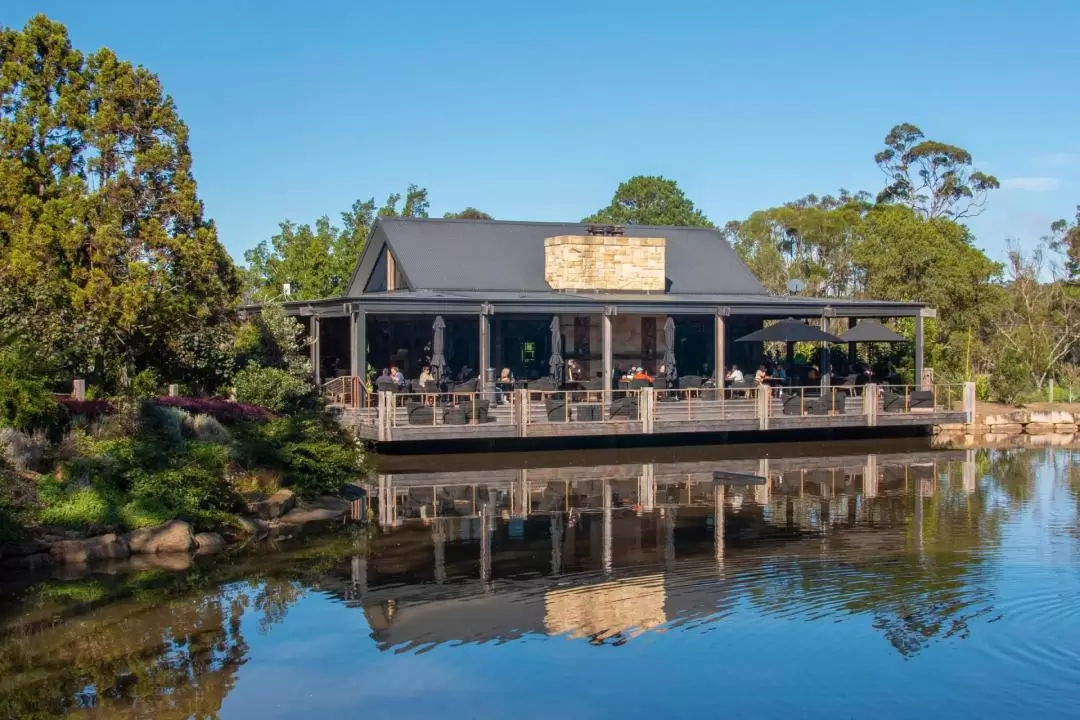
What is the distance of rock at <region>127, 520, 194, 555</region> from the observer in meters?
16.2

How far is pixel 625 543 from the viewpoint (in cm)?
1708

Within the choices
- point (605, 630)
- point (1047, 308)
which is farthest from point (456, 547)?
point (1047, 308)

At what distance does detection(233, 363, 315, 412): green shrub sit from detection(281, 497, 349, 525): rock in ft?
22.2

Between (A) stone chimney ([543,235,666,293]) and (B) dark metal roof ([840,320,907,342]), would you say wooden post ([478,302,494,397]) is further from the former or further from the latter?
(B) dark metal roof ([840,320,907,342])

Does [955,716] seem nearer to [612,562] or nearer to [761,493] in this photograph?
[612,562]

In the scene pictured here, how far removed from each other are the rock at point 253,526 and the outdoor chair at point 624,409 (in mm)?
11175

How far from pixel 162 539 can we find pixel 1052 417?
2759 centimetres

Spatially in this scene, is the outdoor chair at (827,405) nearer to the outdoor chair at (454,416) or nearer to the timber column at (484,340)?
the timber column at (484,340)

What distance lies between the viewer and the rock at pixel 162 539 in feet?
53.1

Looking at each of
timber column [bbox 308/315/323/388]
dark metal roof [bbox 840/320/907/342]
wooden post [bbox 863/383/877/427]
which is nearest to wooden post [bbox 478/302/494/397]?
timber column [bbox 308/315/323/388]

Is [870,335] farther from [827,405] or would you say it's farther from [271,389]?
[271,389]

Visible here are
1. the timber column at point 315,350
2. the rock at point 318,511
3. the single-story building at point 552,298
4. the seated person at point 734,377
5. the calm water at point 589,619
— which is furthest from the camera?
the single-story building at point 552,298

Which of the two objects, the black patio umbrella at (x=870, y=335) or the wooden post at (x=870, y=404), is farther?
the black patio umbrella at (x=870, y=335)

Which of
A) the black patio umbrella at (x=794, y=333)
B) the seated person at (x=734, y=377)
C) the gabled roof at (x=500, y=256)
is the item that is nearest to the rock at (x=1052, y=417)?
the black patio umbrella at (x=794, y=333)
